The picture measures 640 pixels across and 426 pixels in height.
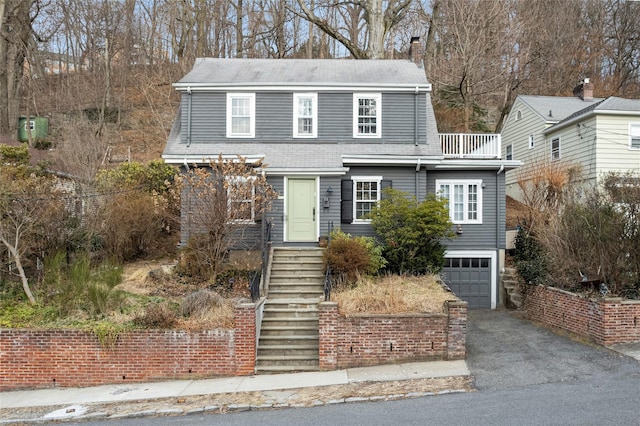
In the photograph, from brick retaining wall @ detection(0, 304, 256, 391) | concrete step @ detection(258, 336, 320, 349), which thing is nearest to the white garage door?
concrete step @ detection(258, 336, 320, 349)

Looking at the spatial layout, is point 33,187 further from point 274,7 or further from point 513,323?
point 274,7

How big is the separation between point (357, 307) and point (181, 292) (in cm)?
515

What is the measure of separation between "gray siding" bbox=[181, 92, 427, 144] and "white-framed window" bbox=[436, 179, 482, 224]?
193cm

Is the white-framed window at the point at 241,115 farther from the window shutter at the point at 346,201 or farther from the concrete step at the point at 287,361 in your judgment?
the concrete step at the point at 287,361

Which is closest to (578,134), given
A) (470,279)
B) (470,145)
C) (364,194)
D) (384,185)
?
(470,145)

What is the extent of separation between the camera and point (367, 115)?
17.7 metres

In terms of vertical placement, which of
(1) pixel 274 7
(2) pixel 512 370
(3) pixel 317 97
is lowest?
(2) pixel 512 370

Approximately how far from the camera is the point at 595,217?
12.6m

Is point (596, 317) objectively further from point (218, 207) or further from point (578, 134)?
point (578, 134)

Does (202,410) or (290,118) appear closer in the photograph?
(202,410)

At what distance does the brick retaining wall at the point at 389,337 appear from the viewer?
10773 mm

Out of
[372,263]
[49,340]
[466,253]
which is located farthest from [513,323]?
[49,340]

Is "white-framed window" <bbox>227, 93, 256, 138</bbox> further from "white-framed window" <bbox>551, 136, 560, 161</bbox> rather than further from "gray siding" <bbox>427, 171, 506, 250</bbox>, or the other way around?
"white-framed window" <bbox>551, 136, 560, 161</bbox>

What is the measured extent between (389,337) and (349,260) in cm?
316
